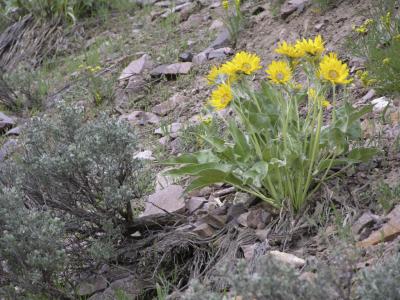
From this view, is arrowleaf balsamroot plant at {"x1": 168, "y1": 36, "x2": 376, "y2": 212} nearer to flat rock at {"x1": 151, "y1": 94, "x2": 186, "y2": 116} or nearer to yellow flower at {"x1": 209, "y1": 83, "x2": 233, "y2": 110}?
yellow flower at {"x1": 209, "y1": 83, "x2": 233, "y2": 110}

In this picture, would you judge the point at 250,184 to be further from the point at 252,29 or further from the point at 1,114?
the point at 1,114

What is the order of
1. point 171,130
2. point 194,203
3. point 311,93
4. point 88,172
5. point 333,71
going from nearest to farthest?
point 333,71, point 311,93, point 88,172, point 194,203, point 171,130

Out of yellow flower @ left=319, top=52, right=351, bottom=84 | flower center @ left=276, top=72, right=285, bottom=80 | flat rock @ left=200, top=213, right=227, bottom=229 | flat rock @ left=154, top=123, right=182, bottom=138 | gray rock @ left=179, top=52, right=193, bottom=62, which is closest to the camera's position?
yellow flower @ left=319, top=52, right=351, bottom=84

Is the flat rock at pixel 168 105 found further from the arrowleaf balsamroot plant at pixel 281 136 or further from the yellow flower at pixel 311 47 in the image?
the yellow flower at pixel 311 47

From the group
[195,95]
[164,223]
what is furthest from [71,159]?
[195,95]

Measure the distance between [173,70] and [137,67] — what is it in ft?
1.36

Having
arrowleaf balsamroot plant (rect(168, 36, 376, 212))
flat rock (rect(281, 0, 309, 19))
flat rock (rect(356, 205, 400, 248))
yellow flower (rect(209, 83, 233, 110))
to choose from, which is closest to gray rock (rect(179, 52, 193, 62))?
flat rock (rect(281, 0, 309, 19))

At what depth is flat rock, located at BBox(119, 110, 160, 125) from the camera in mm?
5262

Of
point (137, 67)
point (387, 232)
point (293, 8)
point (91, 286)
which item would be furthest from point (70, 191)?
point (293, 8)

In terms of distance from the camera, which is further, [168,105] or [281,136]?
[168,105]

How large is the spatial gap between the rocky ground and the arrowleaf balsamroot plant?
114 mm

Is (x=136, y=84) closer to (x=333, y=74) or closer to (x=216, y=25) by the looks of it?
(x=216, y=25)

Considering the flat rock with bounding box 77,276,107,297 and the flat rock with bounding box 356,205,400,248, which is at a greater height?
the flat rock with bounding box 356,205,400,248

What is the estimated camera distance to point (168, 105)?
5367mm
